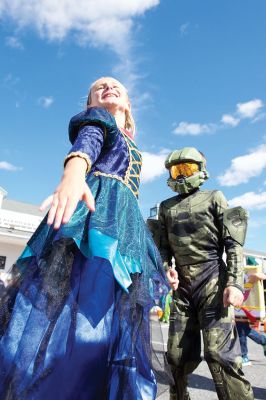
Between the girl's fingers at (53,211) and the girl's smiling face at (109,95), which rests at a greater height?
the girl's smiling face at (109,95)

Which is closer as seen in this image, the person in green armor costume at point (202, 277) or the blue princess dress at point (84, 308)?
the blue princess dress at point (84, 308)

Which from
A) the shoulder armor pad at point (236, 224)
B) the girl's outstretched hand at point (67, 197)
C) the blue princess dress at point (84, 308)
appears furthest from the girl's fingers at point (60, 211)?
the shoulder armor pad at point (236, 224)

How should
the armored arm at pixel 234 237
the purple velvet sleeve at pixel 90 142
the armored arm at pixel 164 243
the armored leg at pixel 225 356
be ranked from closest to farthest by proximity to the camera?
1. the purple velvet sleeve at pixel 90 142
2. the armored leg at pixel 225 356
3. the armored arm at pixel 234 237
4. the armored arm at pixel 164 243

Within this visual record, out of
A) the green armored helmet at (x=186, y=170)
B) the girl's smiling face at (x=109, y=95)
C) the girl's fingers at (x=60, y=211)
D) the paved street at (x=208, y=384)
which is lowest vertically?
the paved street at (x=208, y=384)

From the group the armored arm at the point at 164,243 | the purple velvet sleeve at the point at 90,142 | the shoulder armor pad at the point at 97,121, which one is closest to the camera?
the purple velvet sleeve at the point at 90,142

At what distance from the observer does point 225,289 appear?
7.18 ft

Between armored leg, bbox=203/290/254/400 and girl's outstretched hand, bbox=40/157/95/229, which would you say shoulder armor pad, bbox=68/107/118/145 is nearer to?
girl's outstretched hand, bbox=40/157/95/229

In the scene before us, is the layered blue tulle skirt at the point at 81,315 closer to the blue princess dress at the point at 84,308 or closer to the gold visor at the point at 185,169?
the blue princess dress at the point at 84,308

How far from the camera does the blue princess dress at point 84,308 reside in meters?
1.23

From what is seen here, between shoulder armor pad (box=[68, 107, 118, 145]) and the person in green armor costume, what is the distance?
1.10 meters

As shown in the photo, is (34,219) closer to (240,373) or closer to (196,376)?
(196,376)

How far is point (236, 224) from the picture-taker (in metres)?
2.37

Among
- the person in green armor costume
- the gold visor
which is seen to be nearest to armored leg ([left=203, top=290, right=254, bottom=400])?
the person in green armor costume

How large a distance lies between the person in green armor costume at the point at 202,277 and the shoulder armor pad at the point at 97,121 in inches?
43.2
